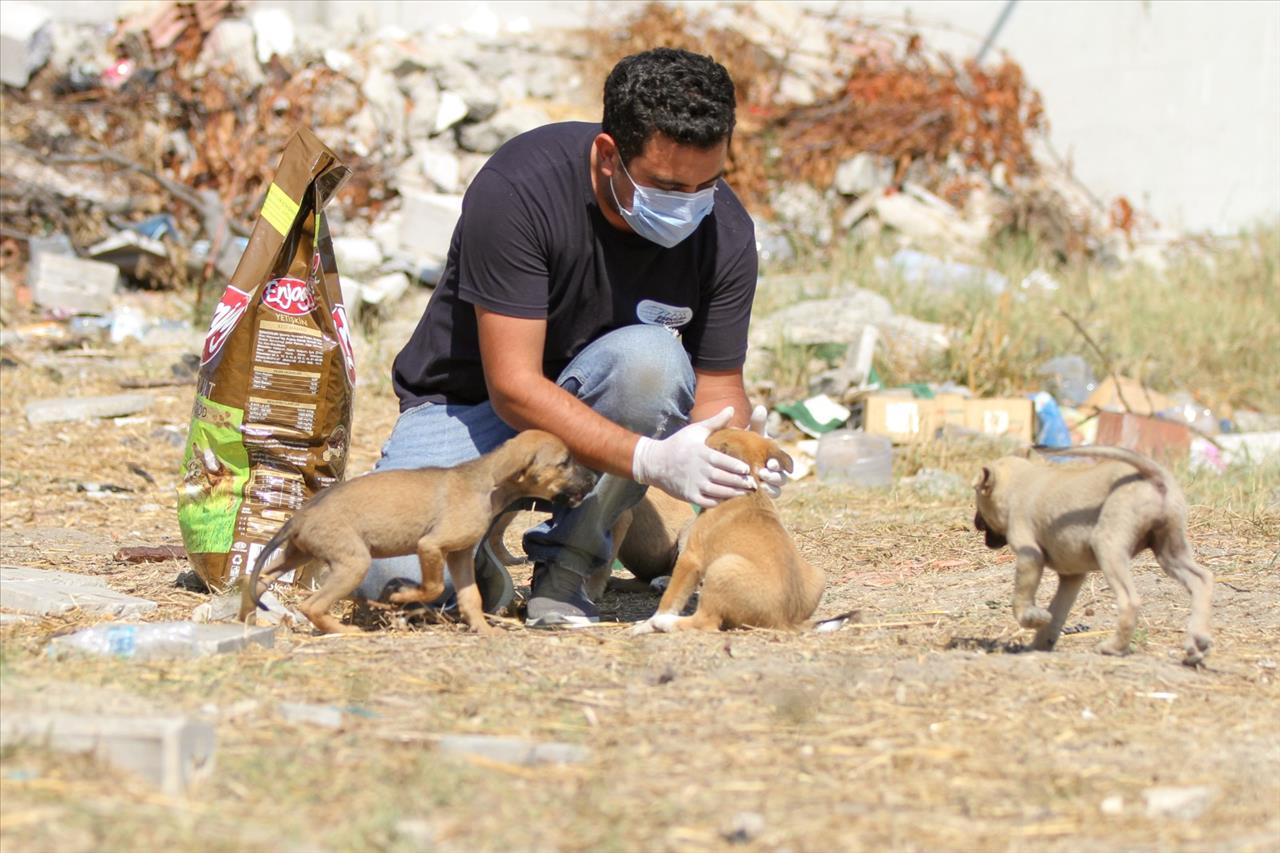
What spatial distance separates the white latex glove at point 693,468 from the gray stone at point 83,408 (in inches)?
212

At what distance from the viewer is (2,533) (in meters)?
6.66

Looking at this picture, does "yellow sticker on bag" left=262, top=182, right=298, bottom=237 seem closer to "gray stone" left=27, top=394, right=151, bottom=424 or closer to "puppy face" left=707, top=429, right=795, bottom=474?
"puppy face" left=707, top=429, right=795, bottom=474

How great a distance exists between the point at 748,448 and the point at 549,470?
2.17 ft

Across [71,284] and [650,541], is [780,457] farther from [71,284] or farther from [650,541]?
[71,284]

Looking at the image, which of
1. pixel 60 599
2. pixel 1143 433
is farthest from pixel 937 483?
pixel 60 599

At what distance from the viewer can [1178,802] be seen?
295 cm

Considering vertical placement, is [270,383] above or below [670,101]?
below

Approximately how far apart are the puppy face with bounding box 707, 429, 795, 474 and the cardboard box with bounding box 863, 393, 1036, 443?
4.02m

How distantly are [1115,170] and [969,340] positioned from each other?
16.6ft

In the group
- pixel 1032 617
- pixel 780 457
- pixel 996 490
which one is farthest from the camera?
pixel 780 457

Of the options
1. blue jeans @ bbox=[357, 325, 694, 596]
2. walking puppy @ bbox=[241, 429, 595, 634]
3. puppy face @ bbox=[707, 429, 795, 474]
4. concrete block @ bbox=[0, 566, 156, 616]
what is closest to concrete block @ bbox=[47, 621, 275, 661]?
walking puppy @ bbox=[241, 429, 595, 634]

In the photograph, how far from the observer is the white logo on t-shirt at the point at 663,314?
5098mm

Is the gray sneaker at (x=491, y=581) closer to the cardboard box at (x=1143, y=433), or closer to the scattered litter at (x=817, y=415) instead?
the scattered litter at (x=817, y=415)

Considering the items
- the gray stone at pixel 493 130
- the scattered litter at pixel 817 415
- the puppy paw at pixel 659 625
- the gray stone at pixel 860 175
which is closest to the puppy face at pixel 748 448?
the puppy paw at pixel 659 625
